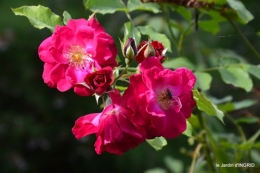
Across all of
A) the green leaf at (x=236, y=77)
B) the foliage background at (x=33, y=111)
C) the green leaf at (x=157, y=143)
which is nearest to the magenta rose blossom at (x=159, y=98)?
the green leaf at (x=157, y=143)

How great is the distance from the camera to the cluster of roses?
0.66 metres

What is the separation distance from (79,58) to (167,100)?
0.14m

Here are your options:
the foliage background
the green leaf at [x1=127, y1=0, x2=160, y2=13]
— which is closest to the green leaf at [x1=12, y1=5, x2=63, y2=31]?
the green leaf at [x1=127, y1=0, x2=160, y2=13]

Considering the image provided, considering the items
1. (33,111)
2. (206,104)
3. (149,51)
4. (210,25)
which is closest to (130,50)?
(149,51)

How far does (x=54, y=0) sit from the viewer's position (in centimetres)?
263

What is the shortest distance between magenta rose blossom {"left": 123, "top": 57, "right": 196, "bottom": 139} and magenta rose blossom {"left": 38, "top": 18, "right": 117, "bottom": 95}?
58 mm

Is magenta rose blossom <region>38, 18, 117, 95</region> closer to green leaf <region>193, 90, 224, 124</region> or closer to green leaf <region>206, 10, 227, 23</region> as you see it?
green leaf <region>193, 90, 224, 124</region>

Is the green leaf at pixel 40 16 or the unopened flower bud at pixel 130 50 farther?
the green leaf at pixel 40 16

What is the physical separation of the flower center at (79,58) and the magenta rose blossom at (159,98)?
7 centimetres

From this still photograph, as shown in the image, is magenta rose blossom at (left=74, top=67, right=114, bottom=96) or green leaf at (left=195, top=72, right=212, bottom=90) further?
green leaf at (left=195, top=72, right=212, bottom=90)

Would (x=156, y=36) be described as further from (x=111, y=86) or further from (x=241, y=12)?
(x=111, y=86)

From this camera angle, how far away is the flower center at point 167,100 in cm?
67

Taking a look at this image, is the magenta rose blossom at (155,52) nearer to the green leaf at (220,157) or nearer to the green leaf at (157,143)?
the green leaf at (157,143)

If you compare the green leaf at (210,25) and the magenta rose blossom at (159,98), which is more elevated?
the magenta rose blossom at (159,98)
